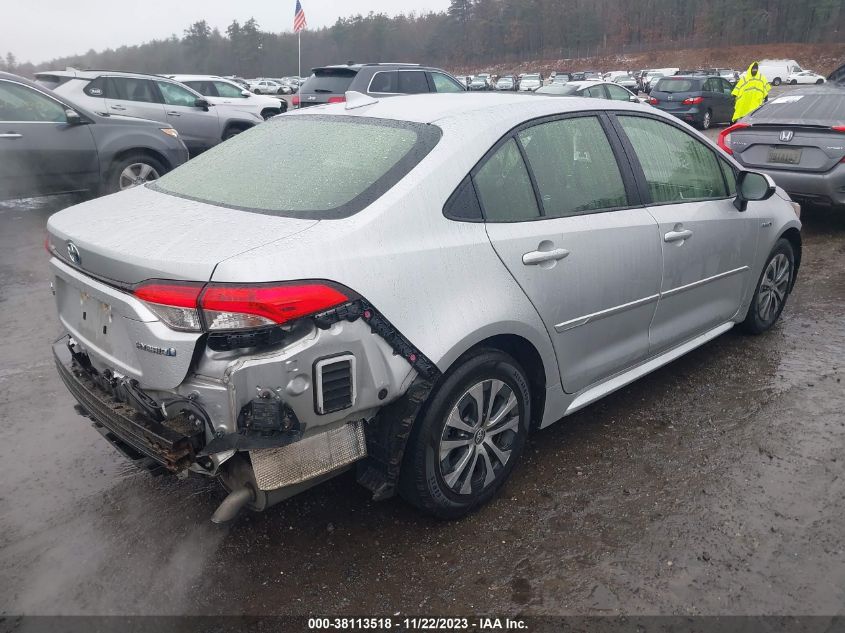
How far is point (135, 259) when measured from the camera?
7.52 feet

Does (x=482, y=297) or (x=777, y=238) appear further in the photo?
(x=777, y=238)

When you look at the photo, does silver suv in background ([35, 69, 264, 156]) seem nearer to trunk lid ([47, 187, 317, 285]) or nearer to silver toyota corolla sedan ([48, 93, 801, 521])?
silver toyota corolla sedan ([48, 93, 801, 521])

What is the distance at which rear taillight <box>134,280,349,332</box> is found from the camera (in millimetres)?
2111

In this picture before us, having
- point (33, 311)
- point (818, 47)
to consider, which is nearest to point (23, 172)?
point (33, 311)

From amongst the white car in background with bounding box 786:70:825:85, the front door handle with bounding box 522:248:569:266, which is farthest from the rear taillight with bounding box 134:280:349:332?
the white car in background with bounding box 786:70:825:85

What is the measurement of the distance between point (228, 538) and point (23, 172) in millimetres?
6380

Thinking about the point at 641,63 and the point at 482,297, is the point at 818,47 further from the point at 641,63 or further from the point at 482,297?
the point at 482,297

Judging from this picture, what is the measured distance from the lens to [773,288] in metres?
4.77

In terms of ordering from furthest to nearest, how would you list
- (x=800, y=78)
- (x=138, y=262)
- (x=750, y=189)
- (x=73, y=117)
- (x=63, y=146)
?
(x=800, y=78) < (x=73, y=117) < (x=63, y=146) < (x=750, y=189) < (x=138, y=262)

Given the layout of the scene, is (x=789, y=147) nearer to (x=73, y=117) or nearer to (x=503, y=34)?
(x=73, y=117)

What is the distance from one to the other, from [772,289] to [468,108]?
9.58 ft

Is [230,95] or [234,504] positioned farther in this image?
[230,95]

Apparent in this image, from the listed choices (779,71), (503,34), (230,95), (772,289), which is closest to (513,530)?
(772,289)

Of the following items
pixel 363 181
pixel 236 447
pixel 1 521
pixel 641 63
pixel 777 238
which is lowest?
pixel 1 521
